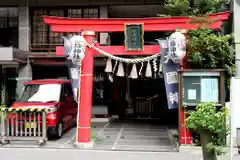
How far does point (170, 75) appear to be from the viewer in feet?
41.1

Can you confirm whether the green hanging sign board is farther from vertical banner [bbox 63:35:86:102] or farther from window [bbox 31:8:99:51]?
window [bbox 31:8:99:51]

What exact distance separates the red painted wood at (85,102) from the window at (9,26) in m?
8.85

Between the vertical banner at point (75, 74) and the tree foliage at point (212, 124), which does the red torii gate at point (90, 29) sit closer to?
the vertical banner at point (75, 74)

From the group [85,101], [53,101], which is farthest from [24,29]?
[85,101]

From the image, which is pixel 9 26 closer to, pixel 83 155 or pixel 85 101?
pixel 85 101

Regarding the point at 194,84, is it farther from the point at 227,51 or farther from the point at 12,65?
the point at 12,65

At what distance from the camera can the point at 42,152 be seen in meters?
11.7

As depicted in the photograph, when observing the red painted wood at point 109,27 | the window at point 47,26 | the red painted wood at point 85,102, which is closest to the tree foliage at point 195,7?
the red painted wood at point 109,27

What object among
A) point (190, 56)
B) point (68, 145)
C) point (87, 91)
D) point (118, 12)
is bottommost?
point (68, 145)

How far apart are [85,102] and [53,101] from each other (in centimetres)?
221

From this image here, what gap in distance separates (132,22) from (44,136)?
510 cm

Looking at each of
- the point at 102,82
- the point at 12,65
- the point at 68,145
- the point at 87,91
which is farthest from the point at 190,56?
the point at 12,65

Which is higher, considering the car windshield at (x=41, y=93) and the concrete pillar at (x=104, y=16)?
the concrete pillar at (x=104, y=16)

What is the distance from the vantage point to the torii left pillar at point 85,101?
12562 millimetres
